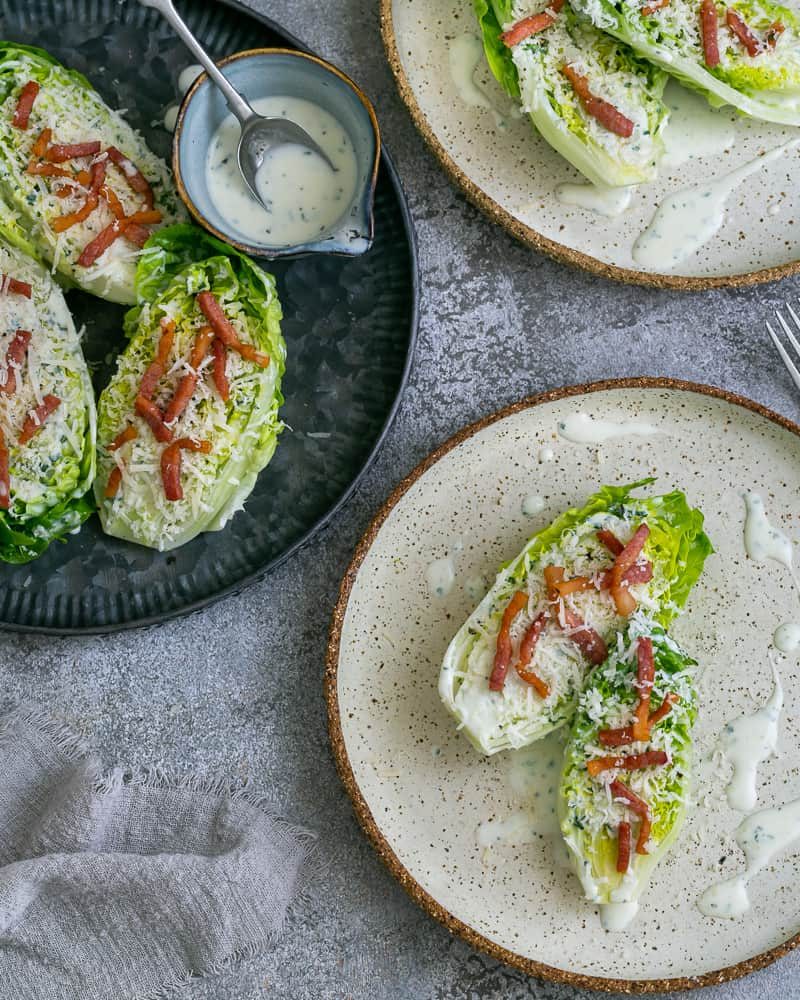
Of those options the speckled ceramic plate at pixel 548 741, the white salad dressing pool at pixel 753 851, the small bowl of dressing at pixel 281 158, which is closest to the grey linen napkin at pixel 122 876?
the speckled ceramic plate at pixel 548 741

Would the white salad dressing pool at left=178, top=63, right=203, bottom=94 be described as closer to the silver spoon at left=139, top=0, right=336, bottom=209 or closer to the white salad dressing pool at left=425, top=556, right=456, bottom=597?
the silver spoon at left=139, top=0, right=336, bottom=209

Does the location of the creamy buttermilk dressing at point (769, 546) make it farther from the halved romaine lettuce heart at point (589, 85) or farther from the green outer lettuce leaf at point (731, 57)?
the green outer lettuce leaf at point (731, 57)

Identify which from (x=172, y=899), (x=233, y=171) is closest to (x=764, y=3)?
(x=233, y=171)

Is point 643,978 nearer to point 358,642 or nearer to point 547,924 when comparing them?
point 547,924

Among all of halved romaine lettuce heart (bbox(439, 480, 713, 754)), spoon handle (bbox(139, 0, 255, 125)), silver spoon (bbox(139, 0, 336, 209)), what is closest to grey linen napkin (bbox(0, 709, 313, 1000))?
halved romaine lettuce heart (bbox(439, 480, 713, 754))

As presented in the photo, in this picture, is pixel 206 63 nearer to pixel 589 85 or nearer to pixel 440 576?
pixel 589 85
